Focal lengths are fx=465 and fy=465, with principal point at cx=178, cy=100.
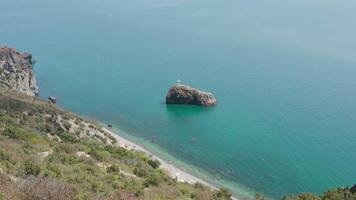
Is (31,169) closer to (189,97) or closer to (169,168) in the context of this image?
(169,168)

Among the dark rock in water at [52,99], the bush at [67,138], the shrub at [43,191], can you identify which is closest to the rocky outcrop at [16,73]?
the dark rock in water at [52,99]

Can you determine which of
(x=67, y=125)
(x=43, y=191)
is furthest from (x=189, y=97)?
(x=43, y=191)

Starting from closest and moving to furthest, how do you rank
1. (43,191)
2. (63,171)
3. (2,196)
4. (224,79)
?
(2,196)
(43,191)
(63,171)
(224,79)

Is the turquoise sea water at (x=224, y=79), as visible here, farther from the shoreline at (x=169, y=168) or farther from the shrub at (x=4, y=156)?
the shrub at (x=4, y=156)

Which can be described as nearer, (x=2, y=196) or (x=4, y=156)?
(x=2, y=196)

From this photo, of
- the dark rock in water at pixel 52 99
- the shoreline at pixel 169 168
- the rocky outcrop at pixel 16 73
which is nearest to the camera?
the shoreline at pixel 169 168

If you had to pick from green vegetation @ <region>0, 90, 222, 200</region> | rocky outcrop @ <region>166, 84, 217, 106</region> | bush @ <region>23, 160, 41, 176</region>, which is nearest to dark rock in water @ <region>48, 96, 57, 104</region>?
rocky outcrop @ <region>166, 84, 217, 106</region>
